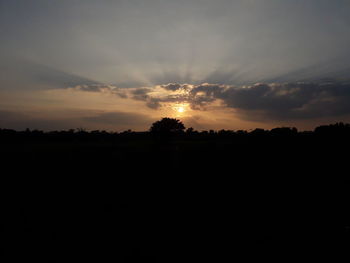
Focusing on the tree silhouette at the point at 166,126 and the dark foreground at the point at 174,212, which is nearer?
the dark foreground at the point at 174,212

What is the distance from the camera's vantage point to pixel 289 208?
9.83 metres

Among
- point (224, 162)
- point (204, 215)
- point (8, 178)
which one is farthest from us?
point (224, 162)

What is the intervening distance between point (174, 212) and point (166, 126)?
4203 cm

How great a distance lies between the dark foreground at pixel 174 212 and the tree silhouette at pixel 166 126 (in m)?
31.5

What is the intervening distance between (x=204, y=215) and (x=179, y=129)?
4616 centimetres

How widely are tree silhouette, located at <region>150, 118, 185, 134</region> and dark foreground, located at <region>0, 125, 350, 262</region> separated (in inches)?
1240

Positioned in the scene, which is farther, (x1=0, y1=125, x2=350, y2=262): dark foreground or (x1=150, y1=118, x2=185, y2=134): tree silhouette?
(x1=150, y1=118, x2=185, y2=134): tree silhouette

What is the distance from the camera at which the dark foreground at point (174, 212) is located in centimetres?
660

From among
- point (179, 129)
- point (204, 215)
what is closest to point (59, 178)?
point (204, 215)

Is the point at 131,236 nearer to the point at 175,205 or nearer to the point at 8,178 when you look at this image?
the point at 175,205

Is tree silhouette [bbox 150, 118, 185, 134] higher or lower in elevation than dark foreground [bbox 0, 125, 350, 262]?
higher

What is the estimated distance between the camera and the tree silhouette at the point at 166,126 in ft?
165

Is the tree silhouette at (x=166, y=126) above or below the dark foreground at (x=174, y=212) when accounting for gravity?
above

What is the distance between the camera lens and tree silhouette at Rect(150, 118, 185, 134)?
5025cm
